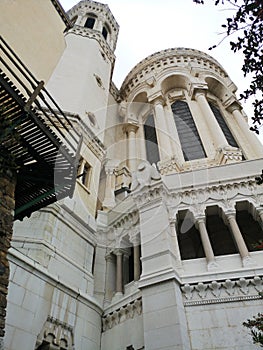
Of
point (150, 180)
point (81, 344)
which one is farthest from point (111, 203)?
point (81, 344)

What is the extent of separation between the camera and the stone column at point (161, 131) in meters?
18.5

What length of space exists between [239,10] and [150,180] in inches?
302

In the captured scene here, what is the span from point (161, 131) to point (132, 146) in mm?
2931

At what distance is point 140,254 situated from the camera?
11.5m

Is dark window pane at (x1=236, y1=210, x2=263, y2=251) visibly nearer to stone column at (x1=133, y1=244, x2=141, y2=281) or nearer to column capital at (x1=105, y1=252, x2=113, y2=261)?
stone column at (x1=133, y1=244, x2=141, y2=281)

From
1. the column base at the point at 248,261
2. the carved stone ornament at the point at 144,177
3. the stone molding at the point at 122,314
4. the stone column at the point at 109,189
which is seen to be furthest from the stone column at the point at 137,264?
the stone column at the point at 109,189

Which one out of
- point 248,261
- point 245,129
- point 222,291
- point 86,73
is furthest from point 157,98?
point 222,291

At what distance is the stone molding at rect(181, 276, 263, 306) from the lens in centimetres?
798

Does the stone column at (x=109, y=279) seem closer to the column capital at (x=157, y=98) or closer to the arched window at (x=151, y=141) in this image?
the arched window at (x=151, y=141)

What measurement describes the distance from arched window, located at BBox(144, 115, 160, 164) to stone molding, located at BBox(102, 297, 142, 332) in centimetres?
1206

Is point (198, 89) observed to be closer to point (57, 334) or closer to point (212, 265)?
point (212, 265)

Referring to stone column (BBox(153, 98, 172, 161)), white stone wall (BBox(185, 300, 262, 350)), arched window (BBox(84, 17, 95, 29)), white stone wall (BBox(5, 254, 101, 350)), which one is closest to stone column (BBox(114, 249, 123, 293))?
white stone wall (BBox(5, 254, 101, 350))

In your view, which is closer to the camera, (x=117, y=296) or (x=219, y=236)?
(x=117, y=296)

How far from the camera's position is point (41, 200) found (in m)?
7.07
